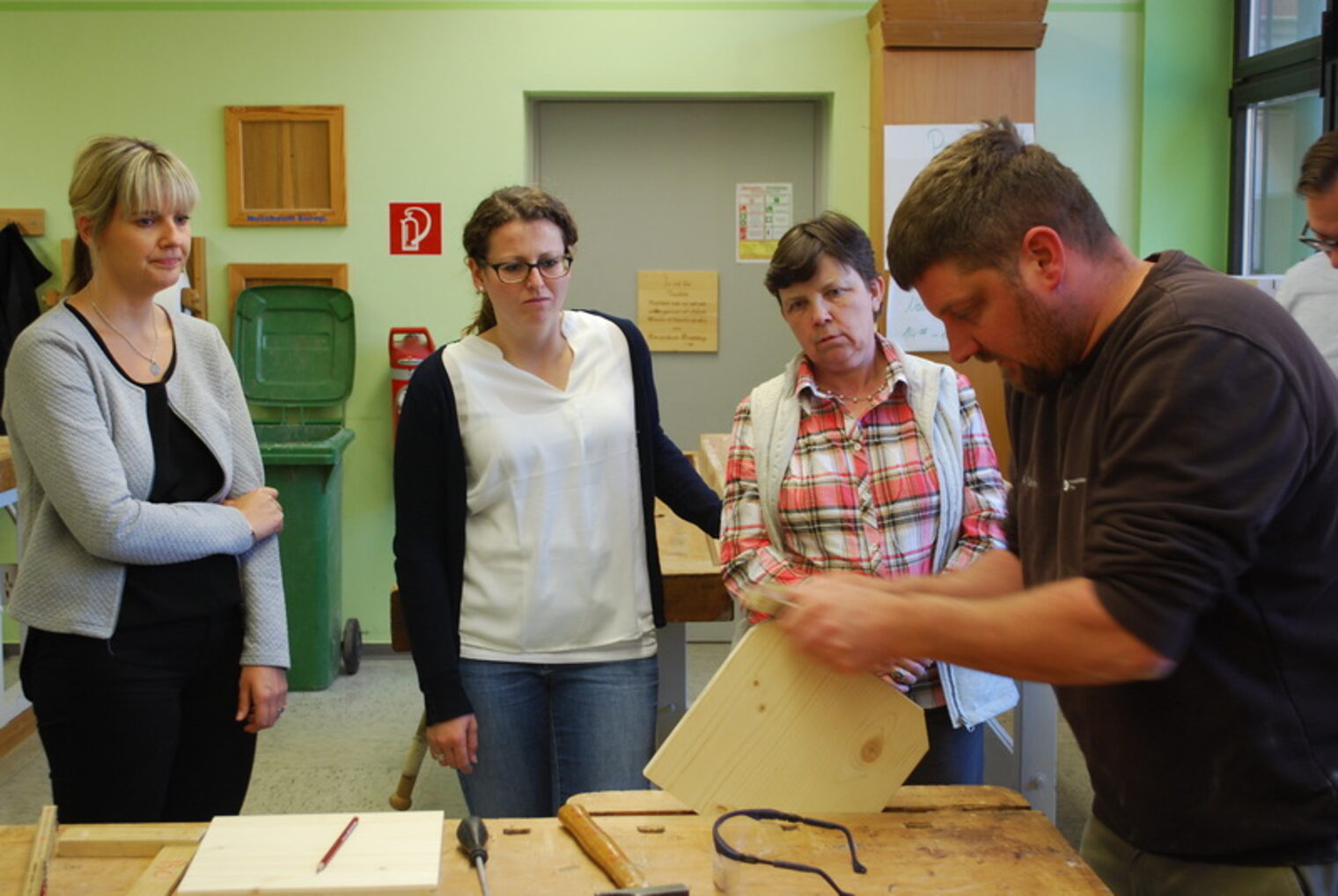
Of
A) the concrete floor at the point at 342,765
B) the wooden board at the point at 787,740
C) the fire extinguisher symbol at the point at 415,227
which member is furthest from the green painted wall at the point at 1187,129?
the wooden board at the point at 787,740

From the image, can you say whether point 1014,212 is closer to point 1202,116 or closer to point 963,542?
point 963,542

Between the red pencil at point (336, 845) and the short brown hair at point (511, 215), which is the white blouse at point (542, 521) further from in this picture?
the red pencil at point (336, 845)

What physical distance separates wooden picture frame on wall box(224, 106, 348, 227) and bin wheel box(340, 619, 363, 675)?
1.59 m

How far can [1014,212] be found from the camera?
1.24 metres

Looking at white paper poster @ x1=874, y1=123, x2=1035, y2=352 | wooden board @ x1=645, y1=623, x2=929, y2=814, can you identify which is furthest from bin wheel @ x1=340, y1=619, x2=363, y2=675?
wooden board @ x1=645, y1=623, x2=929, y2=814

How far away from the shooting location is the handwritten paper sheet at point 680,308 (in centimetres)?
507

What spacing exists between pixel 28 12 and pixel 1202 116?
4.59 m

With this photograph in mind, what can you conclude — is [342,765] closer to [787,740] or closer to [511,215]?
[511,215]

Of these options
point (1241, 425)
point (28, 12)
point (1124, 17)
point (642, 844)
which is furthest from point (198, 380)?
point (1124, 17)

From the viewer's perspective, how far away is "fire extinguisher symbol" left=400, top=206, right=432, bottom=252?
4770mm

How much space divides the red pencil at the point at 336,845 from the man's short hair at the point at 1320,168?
7.54 ft

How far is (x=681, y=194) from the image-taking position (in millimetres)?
5020

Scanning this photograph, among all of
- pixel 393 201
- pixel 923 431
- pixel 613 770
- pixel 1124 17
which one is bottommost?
pixel 613 770

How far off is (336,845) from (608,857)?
294mm
